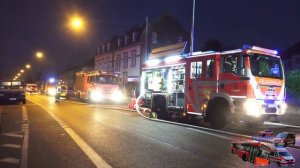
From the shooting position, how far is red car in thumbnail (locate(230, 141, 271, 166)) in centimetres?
727

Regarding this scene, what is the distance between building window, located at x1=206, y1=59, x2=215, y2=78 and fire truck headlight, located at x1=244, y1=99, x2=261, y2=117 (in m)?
1.97

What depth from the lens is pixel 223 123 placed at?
13.9 m

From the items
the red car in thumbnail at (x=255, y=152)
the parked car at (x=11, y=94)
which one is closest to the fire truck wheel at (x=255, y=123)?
the red car in thumbnail at (x=255, y=152)

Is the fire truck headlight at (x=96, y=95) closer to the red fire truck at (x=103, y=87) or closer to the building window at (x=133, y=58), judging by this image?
the red fire truck at (x=103, y=87)

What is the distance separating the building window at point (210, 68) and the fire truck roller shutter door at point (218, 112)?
96cm

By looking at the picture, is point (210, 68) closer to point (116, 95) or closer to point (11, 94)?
point (116, 95)

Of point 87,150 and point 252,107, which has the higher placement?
point 252,107

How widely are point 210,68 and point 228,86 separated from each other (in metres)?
1.21

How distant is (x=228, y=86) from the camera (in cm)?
1357

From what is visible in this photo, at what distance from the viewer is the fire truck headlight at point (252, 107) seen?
12.9m

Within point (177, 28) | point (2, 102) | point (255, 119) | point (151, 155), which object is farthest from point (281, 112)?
point (177, 28)

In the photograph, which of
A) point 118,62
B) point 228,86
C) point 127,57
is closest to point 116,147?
point 228,86

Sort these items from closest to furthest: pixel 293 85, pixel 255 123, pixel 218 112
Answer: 1. pixel 255 123
2. pixel 218 112
3. pixel 293 85

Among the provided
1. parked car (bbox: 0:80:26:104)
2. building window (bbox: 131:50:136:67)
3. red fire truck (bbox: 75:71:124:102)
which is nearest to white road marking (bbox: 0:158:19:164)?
red fire truck (bbox: 75:71:124:102)
